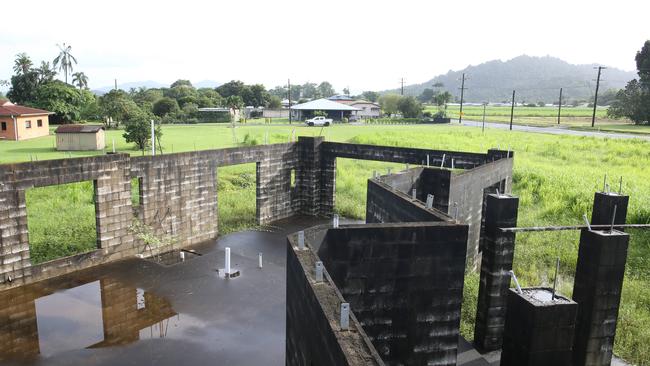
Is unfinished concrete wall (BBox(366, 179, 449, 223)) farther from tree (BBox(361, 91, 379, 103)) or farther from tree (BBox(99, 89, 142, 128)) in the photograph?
tree (BBox(361, 91, 379, 103))

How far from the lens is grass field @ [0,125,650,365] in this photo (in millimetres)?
13227

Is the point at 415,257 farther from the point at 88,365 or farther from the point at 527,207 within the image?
A: the point at 527,207

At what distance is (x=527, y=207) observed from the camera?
69.2 feet

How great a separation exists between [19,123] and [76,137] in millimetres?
8128

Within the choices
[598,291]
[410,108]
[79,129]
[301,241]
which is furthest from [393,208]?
[410,108]

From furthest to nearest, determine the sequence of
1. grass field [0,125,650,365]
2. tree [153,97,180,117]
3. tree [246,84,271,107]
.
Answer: tree [246,84,271,107], tree [153,97,180,117], grass field [0,125,650,365]

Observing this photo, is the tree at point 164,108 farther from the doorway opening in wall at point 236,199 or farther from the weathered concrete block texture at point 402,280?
the weathered concrete block texture at point 402,280

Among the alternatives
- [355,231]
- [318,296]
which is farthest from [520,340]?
[318,296]

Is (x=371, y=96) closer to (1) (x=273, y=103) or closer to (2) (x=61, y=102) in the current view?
(1) (x=273, y=103)

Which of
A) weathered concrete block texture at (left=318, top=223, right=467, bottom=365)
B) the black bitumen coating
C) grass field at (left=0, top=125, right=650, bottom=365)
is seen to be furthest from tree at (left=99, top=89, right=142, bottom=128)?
weathered concrete block texture at (left=318, top=223, right=467, bottom=365)

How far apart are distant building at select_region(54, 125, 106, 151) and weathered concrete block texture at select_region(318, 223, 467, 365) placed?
23449mm

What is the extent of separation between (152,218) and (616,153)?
96.2 ft

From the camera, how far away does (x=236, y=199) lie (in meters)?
21.8

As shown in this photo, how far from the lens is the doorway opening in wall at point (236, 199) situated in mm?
18892
